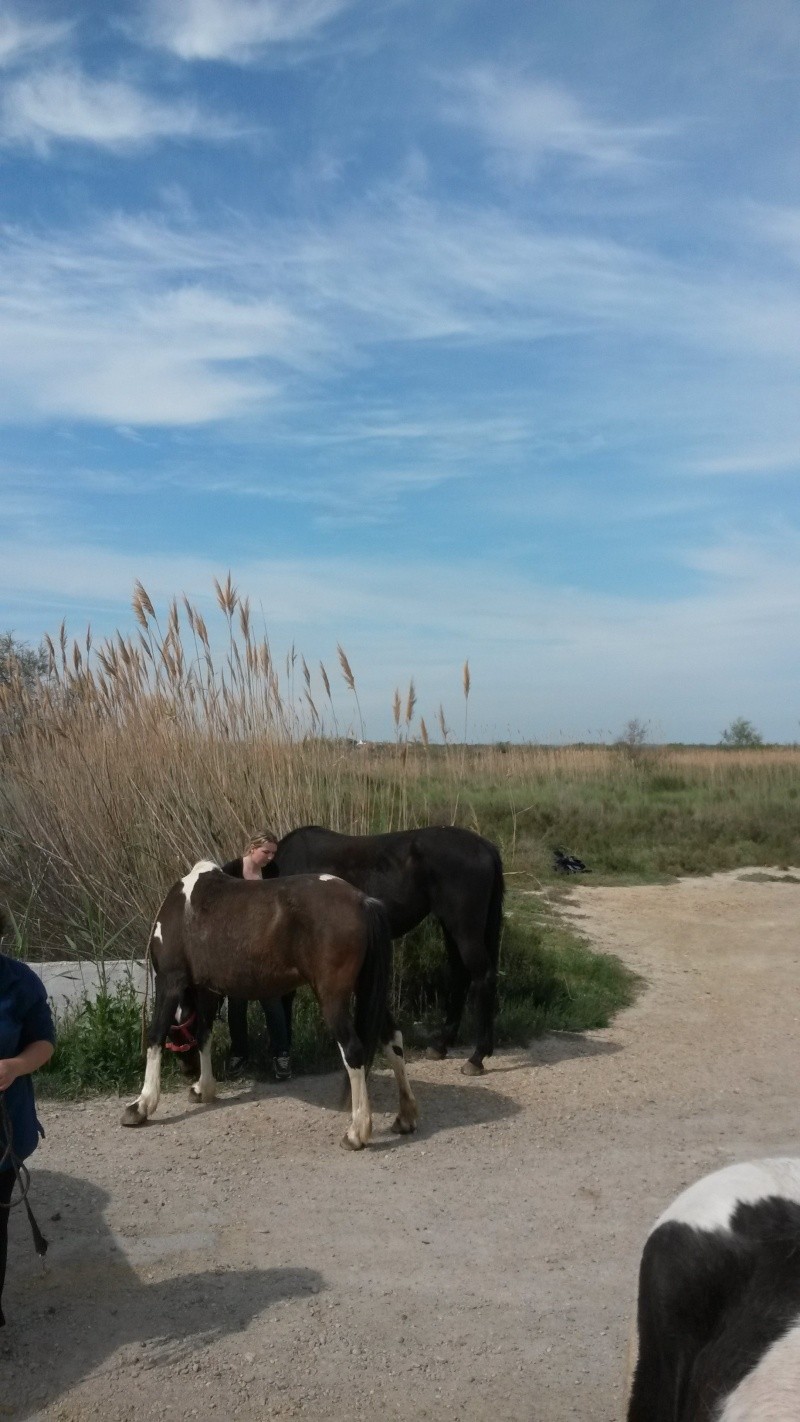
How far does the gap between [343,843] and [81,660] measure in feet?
13.4

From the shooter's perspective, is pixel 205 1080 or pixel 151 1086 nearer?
pixel 151 1086

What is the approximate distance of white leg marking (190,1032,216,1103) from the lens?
651 centimetres

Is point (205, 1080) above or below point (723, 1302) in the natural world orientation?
below

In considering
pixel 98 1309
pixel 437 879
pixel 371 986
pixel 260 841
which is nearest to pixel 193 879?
pixel 260 841

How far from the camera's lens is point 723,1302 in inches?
86.0

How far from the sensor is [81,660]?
34.4ft

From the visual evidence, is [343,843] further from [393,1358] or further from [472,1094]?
[393,1358]

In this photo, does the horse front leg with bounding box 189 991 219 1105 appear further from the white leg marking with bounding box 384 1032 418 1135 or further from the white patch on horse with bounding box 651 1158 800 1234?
the white patch on horse with bounding box 651 1158 800 1234

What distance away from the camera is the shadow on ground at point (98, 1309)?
149 inches

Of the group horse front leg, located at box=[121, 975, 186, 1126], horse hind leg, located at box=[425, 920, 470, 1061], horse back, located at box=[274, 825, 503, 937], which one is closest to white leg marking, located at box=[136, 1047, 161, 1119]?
horse front leg, located at box=[121, 975, 186, 1126]

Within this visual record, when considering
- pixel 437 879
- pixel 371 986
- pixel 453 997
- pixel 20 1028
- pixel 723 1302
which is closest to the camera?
pixel 723 1302

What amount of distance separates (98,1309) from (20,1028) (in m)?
1.12

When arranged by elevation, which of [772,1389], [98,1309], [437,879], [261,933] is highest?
[437,879]

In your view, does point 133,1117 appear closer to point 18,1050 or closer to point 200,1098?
point 200,1098
